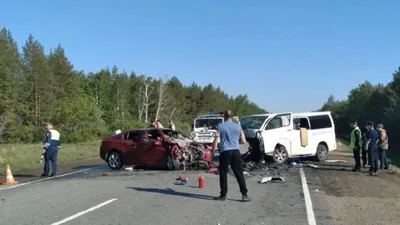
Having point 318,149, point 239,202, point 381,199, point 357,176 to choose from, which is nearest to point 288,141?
point 318,149

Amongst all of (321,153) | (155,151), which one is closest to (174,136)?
(155,151)

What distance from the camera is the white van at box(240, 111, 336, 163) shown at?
17.8 meters

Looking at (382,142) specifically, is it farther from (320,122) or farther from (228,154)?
(228,154)

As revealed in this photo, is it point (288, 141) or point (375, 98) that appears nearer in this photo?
point (288, 141)

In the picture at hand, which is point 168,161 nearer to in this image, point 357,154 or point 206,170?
point 206,170

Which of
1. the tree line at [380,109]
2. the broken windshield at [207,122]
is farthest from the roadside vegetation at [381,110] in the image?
the broken windshield at [207,122]

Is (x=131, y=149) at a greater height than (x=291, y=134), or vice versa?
(x=291, y=134)

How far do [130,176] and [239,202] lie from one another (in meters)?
5.93

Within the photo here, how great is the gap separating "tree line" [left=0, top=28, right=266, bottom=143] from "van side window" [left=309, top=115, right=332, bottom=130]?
1532 inches

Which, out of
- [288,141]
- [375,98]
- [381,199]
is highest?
[375,98]

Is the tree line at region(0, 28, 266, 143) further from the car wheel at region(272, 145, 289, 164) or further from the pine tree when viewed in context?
the car wheel at region(272, 145, 289, 164)

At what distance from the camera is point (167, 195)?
10773mm

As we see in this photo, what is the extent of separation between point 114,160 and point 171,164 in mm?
2608

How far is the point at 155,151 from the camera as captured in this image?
16.4 meters
